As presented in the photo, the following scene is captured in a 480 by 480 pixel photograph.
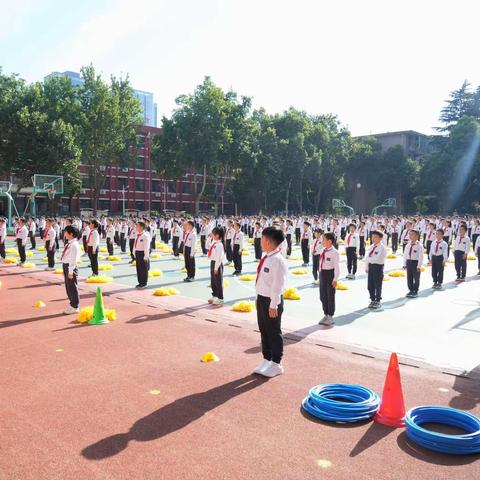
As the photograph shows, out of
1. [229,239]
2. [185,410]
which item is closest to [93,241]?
[229,239]

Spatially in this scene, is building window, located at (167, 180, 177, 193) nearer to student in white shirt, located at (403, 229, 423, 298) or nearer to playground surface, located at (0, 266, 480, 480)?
student in white shirt, located at (403, 229, 423, 298)

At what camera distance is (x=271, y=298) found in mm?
6332

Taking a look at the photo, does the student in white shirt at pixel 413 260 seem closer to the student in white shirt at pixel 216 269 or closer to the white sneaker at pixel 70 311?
the student in white shirt at pixel 216 269

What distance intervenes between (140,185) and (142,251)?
5600 centimetres

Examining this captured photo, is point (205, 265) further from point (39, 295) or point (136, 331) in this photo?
point (136, 331)

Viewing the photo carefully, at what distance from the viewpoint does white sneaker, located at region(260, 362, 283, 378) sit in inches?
247

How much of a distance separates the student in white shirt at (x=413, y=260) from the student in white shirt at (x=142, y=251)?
7276 millimetres

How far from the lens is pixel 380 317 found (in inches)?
399

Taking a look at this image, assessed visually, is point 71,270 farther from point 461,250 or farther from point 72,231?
point 461,250

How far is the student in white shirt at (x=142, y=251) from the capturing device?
1327 cm

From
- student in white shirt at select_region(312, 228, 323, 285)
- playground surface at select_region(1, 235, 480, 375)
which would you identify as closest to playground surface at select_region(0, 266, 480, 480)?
playground surface at select_region(1, 235, 480, 375)

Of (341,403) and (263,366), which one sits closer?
(341,403)

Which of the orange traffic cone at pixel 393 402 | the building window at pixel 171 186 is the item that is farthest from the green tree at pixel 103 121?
the orange traffic cone at pixel 393 402

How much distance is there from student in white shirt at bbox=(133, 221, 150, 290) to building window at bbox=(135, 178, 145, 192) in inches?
2174
